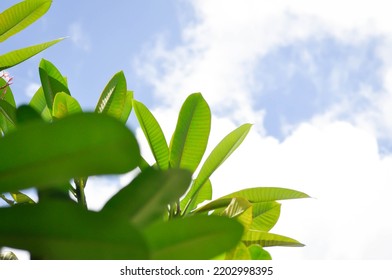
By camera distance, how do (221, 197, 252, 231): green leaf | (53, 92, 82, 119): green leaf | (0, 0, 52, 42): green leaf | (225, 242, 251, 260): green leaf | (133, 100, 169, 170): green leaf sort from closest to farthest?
(225, 242, 251, 260): green leaf, (221, 197, 252, 231): green leaf, (53, 92, 82, 119): green leaf, (133, 100, 169, 170): green leaf, (0, 0, 52, 42): green leaf

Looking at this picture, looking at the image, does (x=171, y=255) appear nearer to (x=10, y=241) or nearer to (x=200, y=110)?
(x=10, y=241)

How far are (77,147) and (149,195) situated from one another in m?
0.04

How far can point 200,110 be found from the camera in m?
→ 1.82

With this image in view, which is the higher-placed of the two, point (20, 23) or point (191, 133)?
point (20, 23)

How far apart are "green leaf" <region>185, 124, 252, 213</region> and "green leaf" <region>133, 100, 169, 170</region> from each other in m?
0.14

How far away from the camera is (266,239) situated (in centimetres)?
157

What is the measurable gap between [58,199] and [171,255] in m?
0.07

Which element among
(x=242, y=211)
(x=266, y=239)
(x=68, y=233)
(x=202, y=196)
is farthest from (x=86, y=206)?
(x=202, y=196)

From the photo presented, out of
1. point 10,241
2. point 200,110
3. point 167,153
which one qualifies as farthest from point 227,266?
point 167,153

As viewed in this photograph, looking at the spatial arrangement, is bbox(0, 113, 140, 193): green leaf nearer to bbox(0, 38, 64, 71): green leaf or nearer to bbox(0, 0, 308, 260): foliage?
bbox(0, 0, 308, 260): foliage

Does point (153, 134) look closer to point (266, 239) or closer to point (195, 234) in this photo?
point (266, 239)

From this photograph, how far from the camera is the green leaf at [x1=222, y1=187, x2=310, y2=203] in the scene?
2.01 metres

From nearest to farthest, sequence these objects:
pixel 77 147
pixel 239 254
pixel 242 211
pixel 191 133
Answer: pixel 77 147 → pixel 239 254 → pixel 242 211 → pixel 191 133

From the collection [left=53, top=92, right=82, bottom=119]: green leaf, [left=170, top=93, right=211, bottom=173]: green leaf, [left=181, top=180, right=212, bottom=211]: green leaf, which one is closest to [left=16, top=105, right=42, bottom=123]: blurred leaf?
[left=53, top=92, right=82, bottom=119]: green leaf
